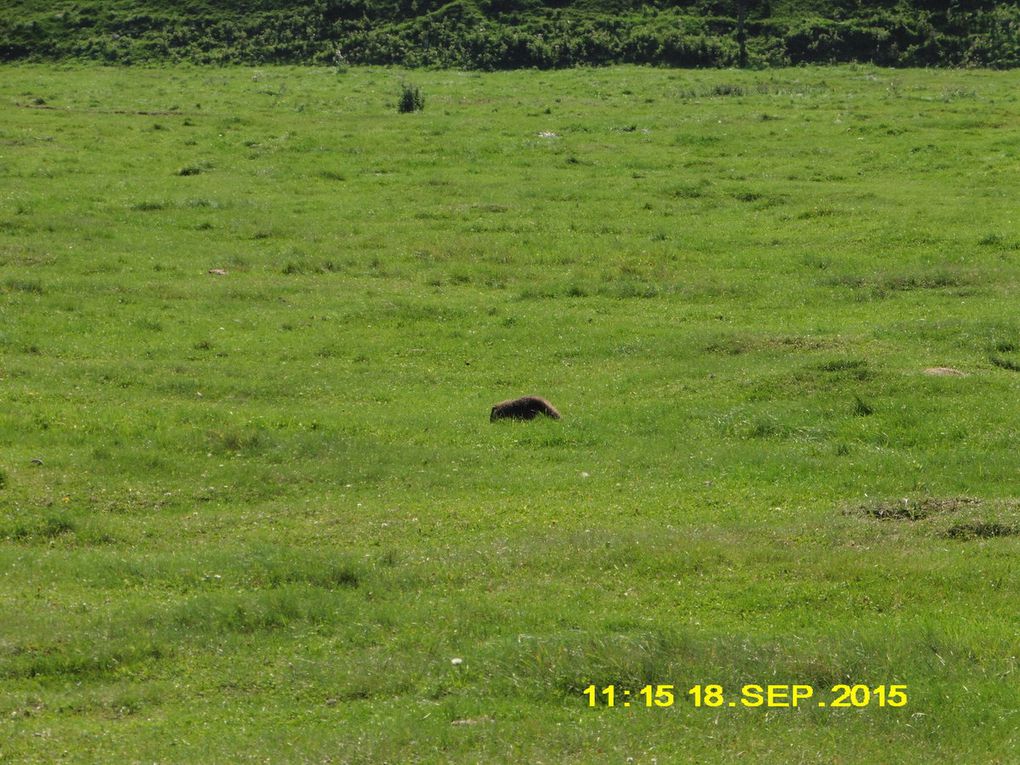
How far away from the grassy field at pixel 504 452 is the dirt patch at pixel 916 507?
5cm

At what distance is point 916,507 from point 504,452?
18.2 feet

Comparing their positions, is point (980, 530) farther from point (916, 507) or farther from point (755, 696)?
point (755, 696)

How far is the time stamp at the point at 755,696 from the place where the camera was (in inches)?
375

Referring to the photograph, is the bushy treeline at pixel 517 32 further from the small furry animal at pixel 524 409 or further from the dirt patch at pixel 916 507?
the dirt patch at pixel 916 507

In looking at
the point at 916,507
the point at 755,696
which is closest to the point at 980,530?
the point at 916,507

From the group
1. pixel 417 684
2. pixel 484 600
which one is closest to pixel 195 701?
pixel 417 684

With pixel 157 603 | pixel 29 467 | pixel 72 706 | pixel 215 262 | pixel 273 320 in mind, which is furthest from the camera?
pixel 215 262

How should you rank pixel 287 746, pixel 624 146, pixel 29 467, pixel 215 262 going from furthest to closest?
pixel 624 146
pixel 215 262
pixel 29 467
pixel 287 746

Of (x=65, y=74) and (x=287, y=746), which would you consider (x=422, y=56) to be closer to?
(x=65, y=74)

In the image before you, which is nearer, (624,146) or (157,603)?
(157,603)

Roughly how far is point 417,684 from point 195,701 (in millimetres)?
1705

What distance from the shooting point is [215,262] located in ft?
96.0

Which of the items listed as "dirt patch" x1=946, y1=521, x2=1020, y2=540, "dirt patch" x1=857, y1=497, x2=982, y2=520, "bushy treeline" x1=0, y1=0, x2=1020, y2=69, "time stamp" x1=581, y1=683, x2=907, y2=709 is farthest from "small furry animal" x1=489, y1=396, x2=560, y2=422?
"bushy treeline" x1=0, y1=0, x2=1020, y2=69

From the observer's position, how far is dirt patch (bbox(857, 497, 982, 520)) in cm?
1416
